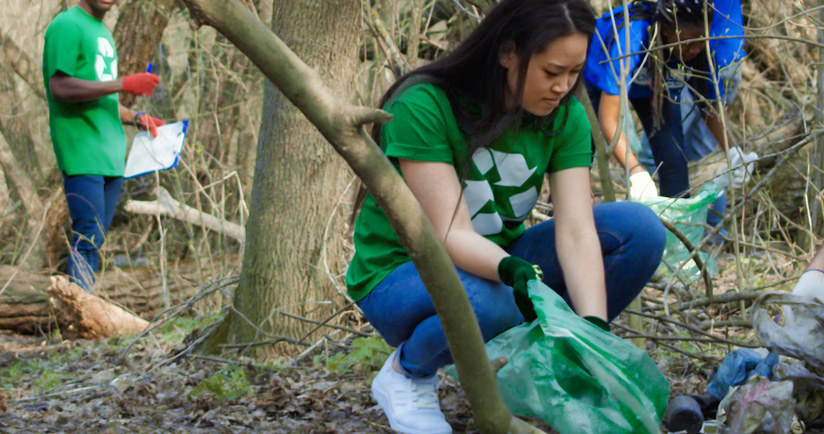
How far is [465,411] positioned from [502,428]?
0.71 meters

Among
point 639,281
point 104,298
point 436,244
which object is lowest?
point 104,298

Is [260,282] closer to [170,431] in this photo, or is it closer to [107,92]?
[170,431]

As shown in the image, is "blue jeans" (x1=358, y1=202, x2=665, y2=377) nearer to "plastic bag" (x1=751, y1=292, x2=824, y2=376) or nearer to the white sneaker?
the white sneaker

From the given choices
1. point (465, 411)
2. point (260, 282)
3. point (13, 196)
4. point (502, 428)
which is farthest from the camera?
point (13, 196)

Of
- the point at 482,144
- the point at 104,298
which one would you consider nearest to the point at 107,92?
the point at 104,298

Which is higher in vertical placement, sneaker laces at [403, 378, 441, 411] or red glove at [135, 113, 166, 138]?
red glove at [135, 113, 166, 138]

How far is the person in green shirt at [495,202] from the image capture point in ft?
6.66

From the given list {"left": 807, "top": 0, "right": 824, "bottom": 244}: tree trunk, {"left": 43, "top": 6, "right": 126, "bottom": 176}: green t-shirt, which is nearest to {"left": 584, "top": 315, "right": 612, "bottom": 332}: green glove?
{"left": 807, "top": 0, "right": 824, "bottom": 244}: tree trunk

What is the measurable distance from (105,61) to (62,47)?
0.25 metres

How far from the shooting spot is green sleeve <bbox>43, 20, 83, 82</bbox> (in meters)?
4.07

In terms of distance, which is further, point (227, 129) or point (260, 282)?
point (227, 129)

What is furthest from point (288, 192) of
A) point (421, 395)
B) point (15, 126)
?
point (15, 126)

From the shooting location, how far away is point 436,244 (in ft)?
4.78

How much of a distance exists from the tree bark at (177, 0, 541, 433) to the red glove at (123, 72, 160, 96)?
3.14 meters
